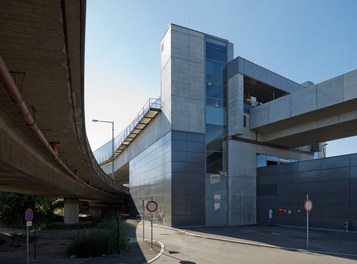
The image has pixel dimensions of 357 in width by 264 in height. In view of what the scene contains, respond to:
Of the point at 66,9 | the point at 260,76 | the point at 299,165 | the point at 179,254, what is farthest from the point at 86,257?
the point at 260,76

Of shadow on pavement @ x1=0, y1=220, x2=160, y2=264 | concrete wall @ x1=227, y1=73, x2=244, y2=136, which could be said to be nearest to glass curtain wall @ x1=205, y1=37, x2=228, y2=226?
Answer: concrete wall @ x1=227, y1=73, x2=244, y2=136

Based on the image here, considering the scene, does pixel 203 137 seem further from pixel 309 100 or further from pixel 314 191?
pixel 314 191

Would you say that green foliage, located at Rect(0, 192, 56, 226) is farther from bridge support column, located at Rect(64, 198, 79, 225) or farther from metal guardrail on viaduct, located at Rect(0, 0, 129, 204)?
metal guardrail on viaduct, located at Rect(0, 0, 129, 204)

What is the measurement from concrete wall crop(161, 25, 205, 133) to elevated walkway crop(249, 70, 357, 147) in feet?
20.4

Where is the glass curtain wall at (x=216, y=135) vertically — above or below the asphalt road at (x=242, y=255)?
above

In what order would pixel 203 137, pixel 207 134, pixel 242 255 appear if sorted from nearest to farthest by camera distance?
pixel 242 255 → pixel 203 137 → pixel 207 134

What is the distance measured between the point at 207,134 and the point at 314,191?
10.7 metres

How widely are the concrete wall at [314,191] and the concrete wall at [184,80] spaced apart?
28.7ft

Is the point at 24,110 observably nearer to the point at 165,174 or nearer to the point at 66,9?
the point at 66,9

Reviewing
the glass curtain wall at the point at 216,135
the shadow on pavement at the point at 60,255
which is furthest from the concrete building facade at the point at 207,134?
the shadow on pavement at the point at 60,255

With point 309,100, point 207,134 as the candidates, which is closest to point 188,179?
point 207,134

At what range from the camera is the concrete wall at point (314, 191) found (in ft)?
94.6

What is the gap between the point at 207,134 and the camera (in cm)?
3569

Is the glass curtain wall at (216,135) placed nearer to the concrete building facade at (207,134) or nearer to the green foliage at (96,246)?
the concrete building facade at (207,134)
